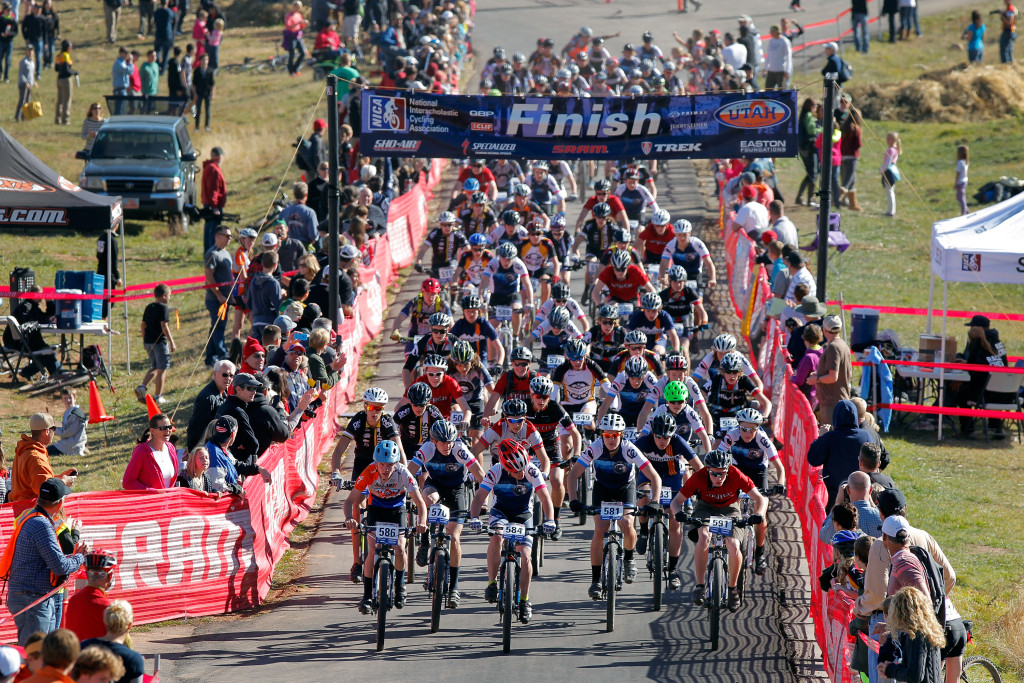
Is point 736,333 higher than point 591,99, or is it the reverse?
point 591,99

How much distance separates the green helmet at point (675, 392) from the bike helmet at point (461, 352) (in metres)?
2.61

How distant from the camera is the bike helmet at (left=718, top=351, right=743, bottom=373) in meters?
15.3

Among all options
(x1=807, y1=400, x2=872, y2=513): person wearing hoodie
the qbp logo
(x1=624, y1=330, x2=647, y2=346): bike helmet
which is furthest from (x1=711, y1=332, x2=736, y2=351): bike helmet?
the qbp logo

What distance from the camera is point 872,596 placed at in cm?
994

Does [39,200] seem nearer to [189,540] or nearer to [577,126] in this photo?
[577,126]

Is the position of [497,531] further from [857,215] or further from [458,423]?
[857,215]

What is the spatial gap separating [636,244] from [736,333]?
234 cm

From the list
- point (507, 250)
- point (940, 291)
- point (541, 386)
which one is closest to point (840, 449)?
point (541, 386)

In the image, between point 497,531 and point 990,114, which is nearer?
point 497,531

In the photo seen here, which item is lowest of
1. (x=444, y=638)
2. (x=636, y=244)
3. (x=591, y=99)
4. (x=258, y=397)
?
(x=444, y=638)

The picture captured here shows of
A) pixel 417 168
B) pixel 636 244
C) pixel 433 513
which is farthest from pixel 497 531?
pixel 417 168

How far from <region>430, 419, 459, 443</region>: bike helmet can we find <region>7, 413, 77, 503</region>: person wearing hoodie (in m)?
3.40

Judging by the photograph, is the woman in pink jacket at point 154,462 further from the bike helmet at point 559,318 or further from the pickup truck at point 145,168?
the pickup truck at point 145,168

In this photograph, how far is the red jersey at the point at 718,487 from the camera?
13.1 meters
